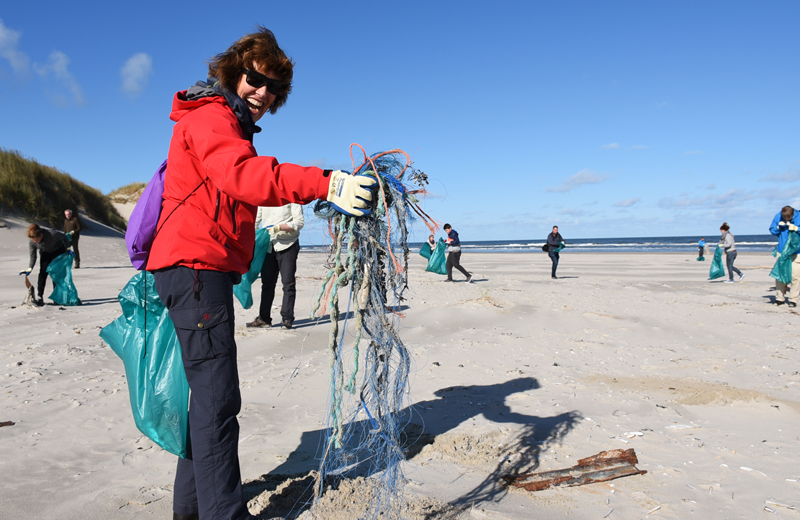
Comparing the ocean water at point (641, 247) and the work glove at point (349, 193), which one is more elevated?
the work glove at point (349, 193)

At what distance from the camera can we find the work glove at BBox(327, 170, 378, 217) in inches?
69.1

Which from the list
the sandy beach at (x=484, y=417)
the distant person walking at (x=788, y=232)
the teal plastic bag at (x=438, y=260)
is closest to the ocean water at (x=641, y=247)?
the teal plastic bag at (x=438, y=260)

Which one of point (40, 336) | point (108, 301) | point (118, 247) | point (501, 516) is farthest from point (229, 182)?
point (118, 247)

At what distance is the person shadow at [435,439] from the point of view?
2.41 metres

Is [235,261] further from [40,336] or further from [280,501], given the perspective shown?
[40,336]

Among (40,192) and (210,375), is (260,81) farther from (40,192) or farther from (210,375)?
(40,192)

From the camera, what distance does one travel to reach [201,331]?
182 centimetres

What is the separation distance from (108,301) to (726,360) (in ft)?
29.2

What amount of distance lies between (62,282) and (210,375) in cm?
724

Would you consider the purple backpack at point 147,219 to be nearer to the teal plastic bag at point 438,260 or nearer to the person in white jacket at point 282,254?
the person in white jacket at point 282,254

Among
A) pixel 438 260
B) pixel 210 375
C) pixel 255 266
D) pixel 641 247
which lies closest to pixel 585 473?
pixel 210 375

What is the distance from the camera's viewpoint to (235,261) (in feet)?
6.39

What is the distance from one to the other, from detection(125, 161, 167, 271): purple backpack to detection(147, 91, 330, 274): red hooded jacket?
5 cm

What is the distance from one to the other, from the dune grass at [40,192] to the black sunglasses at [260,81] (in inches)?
768
